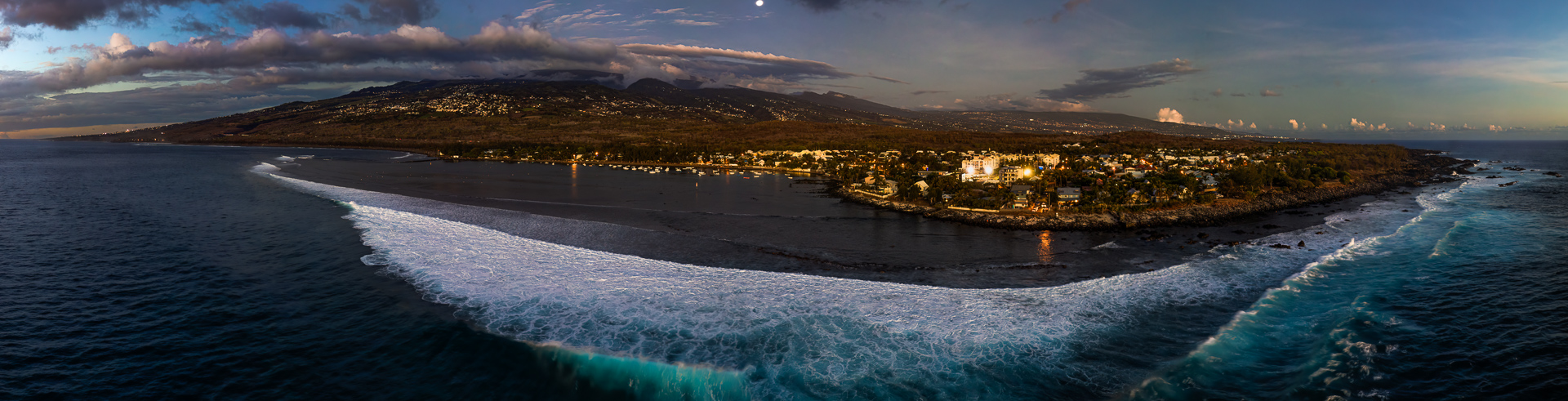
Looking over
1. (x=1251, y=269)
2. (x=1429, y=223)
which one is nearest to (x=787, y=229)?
(x=1251, y=269)

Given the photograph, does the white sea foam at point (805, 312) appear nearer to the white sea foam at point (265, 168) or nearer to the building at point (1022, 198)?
the building at point (1022, 198)

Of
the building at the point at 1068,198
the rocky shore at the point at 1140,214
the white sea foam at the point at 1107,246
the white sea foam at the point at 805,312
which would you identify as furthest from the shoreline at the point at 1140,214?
the white sea foam at the point at 805,312

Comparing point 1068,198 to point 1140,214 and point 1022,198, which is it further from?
point 1140,214

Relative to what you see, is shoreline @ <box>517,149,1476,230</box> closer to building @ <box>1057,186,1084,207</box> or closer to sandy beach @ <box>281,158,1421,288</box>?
sandy beach @ <box>281,158,1421,288</box>

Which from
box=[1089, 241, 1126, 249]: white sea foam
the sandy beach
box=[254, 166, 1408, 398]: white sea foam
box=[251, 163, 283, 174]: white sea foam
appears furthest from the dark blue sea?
box=[251, 163, 283, 174]: white sea foam

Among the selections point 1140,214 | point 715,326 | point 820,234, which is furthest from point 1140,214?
point 715,326

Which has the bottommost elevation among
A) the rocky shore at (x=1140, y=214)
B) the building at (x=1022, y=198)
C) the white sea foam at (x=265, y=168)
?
the rocky shore at (x=1140, y=214)
